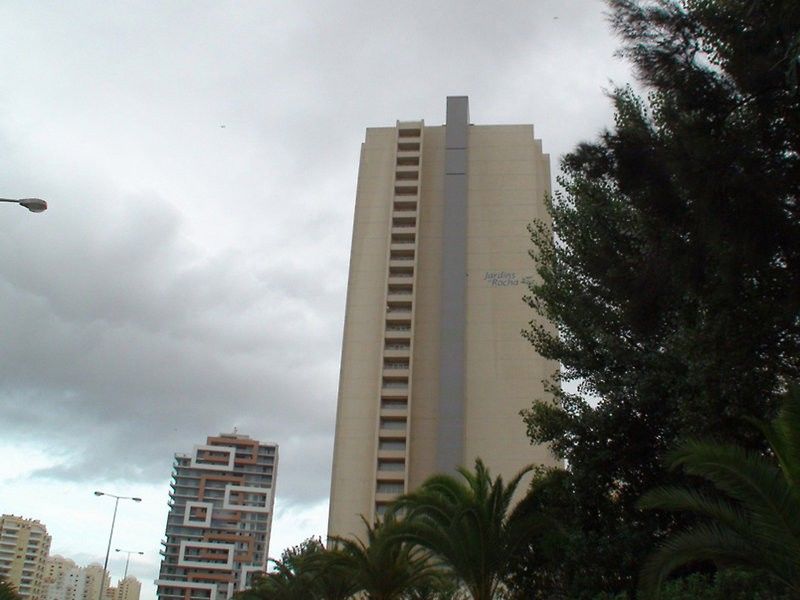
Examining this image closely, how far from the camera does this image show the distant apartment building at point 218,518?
10262 centimetres

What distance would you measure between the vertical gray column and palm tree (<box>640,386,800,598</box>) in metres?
37.5

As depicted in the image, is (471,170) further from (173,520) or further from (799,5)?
(173,520)

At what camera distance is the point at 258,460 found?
12219 centimetres

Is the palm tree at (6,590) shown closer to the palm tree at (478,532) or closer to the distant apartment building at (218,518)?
the palm tree at (478,532)

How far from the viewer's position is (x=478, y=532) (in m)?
18.5

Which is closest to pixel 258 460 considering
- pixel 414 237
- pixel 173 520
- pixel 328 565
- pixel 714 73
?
pixel 173 520

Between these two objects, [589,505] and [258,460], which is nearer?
[589,505]

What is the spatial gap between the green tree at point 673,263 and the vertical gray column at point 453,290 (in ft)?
102

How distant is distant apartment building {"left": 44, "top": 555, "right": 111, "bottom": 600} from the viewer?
147 meters

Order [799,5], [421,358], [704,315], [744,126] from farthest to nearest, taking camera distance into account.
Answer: [421,358], [704,315], [744,126], [799,5]

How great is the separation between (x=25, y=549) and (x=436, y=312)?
118112mm

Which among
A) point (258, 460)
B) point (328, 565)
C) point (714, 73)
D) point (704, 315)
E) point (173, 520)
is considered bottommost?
point (328, 565)

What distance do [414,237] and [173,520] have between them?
79916mm

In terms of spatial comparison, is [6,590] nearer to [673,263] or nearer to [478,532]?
[478,532]
